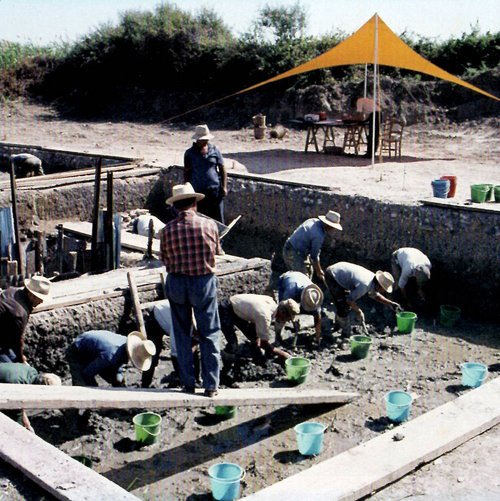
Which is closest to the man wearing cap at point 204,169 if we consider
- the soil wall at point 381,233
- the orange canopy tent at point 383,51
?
the soil wall at point 381,233

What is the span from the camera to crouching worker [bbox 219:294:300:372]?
26.2 feet

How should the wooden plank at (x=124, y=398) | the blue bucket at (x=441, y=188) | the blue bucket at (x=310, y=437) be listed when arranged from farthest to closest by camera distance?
1. the blue bucket at (x=441, y=188)
2. the blue bucket at (x=310, y=437)
3. the wooden plank at (x=124, y=398)

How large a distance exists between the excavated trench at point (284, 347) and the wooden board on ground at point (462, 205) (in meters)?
0.09

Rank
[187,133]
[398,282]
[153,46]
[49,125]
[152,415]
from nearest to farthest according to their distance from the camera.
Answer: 1. [152,415]
2. [398,282]
3. [187,133]
4. [49,125]
5. [153,46]

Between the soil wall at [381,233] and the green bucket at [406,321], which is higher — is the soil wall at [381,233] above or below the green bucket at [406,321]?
above

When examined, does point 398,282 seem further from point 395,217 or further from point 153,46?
point 153,46

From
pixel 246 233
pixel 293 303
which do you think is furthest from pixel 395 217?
pixel 293 303

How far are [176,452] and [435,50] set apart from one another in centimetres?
1960

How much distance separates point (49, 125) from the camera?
2359 cm

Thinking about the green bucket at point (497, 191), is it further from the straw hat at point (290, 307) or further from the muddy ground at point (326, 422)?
the straw hat at point (290, 307)

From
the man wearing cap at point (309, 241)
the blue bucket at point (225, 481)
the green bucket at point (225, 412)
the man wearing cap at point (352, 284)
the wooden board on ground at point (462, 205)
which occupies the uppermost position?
the wooden board on ground at point (462, 205)

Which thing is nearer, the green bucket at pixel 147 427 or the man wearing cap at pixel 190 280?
the man wearing cap at pixel 190 280

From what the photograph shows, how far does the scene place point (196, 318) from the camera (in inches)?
253

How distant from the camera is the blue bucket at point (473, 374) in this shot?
814 cm
